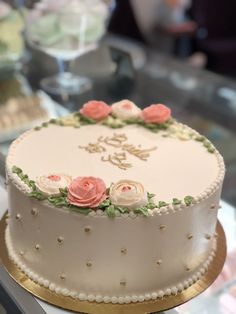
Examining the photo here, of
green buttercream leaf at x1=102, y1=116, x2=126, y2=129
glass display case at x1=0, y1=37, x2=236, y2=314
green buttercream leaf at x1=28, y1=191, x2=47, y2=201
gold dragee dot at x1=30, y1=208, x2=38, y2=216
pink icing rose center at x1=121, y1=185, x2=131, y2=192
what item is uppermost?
pink icing rose center at x1=121, y1=185, x2=131, y2=192

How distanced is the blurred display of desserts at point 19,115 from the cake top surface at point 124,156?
317 millimetres

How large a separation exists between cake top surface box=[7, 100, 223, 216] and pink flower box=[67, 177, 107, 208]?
0.05m

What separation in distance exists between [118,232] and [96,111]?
429 mm

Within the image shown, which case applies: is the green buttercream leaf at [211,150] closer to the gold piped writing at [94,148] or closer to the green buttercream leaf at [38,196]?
the gold piped writing at [94,148]

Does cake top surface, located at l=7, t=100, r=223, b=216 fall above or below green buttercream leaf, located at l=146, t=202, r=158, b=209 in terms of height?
below

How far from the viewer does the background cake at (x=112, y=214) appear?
984 millimetres

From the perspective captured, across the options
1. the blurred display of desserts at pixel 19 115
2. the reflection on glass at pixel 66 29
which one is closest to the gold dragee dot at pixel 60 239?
the blurred display of desserts at pixel 19 115

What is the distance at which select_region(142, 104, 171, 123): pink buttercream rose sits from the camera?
51.9 inches

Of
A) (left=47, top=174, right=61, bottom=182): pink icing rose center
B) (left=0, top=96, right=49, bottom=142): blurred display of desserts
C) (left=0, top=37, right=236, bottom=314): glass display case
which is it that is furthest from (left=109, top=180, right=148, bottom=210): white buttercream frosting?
(left=0, top=96, right=49, bottom=142): blurred display of desserts

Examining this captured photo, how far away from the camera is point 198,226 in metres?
1.07

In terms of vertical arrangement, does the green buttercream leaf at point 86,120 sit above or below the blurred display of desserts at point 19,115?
above

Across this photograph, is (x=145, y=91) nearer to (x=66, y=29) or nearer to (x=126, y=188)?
(x=66, y=29)

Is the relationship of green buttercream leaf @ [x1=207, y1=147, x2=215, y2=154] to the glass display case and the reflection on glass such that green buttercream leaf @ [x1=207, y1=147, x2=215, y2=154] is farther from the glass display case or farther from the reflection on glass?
the reflection on glass

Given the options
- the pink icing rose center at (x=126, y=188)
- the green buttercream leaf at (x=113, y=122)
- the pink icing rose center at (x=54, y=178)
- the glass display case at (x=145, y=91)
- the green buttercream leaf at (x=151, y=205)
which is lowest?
the glass display case at (x=145, y=91)
